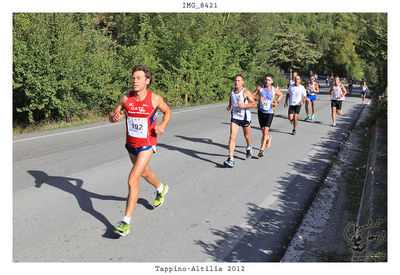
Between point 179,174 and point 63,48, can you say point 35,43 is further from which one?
point 179,174

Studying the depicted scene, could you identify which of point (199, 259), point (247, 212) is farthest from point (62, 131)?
point (199, 259)

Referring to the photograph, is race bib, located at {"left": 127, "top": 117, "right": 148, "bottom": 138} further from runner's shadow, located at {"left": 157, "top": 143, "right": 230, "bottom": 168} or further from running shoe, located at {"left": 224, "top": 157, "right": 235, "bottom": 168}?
runner's shadow, located at {"left": 157, "top": 143, "right": 230, "bottom": 168}

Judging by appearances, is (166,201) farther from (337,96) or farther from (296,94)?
(337,96)

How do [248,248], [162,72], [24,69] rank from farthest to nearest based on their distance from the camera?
[162,72] < [24,69] < [248,248]

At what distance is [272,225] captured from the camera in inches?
180

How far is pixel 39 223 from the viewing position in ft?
14.5

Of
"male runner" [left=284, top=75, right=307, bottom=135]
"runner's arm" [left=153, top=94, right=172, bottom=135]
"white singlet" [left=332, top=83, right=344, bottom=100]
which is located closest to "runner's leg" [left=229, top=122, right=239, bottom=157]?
"runner's arm" [left=153, top=94, right=172, bottom=135]

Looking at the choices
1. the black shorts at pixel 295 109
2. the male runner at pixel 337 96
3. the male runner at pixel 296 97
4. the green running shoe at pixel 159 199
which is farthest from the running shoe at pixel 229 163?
the male runner at pixel 337 96

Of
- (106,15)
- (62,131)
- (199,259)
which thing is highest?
(106,15)

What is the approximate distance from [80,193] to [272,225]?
2.97m

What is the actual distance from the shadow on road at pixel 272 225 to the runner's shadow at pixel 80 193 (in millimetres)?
1201

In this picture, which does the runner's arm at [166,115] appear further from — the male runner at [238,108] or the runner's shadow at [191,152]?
the runner's shadow at [191,152]

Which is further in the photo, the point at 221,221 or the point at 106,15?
the point at 106,15

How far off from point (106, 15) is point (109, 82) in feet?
43.2
